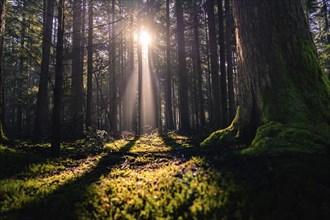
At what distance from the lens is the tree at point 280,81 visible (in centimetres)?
366

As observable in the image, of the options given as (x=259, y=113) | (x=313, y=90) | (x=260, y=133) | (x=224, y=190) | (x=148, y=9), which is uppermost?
(x=148, y=9)

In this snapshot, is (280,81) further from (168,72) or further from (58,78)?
(168,72)

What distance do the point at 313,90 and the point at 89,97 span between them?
13.3 m

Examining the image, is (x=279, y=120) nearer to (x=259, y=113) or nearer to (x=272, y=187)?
(x=259, y=113)

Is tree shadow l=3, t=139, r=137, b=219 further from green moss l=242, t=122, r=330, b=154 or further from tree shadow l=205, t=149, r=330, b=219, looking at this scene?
green moss l=242, t=122, r=330, b=154

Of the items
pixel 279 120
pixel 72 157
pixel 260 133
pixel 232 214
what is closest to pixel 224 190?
pixel 232 214

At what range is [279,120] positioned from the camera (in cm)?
394

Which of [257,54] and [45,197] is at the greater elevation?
[257,54]

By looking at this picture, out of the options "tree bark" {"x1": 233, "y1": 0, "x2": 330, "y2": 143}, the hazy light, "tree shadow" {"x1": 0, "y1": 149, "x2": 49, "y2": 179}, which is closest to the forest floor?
"tree shadow" {"x1": 0, "y1": 149, "x2": 49, "y2": 179}

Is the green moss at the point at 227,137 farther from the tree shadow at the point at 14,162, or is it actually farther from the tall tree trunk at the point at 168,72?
the tall tree trunk at the point at 168,72

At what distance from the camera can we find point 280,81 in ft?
13.7

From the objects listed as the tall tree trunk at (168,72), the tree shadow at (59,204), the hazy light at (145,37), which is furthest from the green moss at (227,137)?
the hazy light at (145,37)

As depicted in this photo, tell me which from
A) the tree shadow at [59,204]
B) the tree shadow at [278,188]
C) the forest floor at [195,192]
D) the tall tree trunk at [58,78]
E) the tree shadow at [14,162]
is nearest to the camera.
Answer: the tree shadow at [278,188]

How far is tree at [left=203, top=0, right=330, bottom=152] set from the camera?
144 inches
